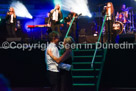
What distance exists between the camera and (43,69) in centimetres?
771

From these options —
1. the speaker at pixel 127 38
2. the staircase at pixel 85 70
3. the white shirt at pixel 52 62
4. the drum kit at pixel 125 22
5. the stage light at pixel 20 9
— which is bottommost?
the staircase at pixel 85 70

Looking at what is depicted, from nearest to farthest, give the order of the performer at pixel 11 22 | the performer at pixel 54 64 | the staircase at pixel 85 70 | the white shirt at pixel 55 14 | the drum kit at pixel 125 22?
the performer at pixel 54 64 → the staircase at pixel 85 70 → the white shirt at pixel 55 14 → the drum kit at pixel 125 22 → the performer at pixel 11 22

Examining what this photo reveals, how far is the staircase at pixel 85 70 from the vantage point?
652cm

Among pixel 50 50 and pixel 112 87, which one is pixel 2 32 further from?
pixel 50 50

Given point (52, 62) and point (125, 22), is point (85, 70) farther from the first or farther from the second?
point (125, 22)

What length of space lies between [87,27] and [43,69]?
561 centimetres

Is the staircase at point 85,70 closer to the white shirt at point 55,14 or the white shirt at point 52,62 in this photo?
the white shirt at point 55,14

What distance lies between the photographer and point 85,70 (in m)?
6.59

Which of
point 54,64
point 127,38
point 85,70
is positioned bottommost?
point 85,70

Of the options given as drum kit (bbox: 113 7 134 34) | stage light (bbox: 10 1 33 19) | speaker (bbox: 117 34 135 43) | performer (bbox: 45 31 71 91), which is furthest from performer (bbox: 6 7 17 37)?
performer (bbox: 45 31 71 91)

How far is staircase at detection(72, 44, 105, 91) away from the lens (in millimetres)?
6523

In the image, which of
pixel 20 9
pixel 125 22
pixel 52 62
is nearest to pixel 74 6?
pixel 20 9

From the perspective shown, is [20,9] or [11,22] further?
[20,9]

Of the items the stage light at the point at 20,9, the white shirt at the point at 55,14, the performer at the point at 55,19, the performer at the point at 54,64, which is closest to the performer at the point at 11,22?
the performer at the point at 55,19
